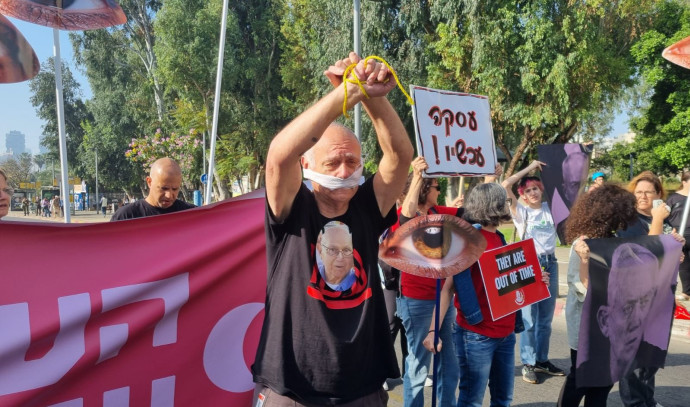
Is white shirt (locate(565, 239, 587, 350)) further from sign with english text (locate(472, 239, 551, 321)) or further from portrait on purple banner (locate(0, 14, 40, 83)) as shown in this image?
portrait on purple banner (locate(0, 14, 40, 83))

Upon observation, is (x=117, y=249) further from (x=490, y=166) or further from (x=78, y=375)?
(x=490, y=166)

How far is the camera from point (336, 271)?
200cm

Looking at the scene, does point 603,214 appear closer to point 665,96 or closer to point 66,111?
point 665,96

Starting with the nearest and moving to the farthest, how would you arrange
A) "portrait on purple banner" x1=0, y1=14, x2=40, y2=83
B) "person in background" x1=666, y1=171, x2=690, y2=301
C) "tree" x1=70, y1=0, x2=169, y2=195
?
"portrait on purple banner" x1=0, y1=14, x2=40, y2=83
"person in background" x1=666, y1=171, x2=690, y2=301
"tree" x1=70, y1=0, x2=169, y2=195

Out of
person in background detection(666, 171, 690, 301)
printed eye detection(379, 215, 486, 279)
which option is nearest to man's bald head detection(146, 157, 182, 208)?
printed eye detection(379, 215, 486, 279)

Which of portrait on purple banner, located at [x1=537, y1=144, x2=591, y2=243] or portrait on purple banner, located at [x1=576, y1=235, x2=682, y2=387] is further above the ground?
portrait on purple banner, located at [x1=537, y1=144, x2=591, y2=243]

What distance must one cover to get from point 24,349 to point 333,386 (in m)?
1.57

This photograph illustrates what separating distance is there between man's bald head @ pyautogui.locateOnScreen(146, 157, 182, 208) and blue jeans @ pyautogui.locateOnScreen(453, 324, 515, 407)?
2.60 meters

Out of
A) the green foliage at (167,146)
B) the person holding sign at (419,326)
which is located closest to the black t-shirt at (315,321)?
the person holding sign at (419,326)

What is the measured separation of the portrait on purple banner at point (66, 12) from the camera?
4.03m

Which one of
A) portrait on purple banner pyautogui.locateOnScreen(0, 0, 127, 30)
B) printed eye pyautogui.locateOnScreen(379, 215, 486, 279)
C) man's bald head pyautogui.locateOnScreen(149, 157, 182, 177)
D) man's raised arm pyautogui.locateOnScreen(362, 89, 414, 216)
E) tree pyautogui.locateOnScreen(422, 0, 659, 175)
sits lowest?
printed eye pyautogui.locateOnScreen(379, 215, 486, 279)

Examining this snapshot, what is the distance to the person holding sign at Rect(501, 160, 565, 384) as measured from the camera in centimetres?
509

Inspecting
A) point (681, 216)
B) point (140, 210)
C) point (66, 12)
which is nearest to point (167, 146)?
point (681, 216)

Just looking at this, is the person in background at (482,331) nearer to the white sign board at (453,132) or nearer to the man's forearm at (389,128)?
the white sign board at (453,132)
